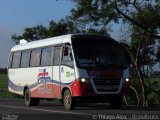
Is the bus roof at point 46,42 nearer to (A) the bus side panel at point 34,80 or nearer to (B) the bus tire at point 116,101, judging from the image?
(A) the bus side panel at point 34,80

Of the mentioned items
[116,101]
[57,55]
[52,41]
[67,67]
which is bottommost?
[116,101]

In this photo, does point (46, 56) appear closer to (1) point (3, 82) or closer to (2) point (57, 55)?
(2) point (57, 55)

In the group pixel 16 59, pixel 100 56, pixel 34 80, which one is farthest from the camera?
pixel 16 59

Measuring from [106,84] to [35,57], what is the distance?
515cm

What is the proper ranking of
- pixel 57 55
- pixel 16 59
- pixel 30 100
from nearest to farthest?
pixel 57 55 < pixel 30 100 < pixel 16 59

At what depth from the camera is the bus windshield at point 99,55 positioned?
22266mm

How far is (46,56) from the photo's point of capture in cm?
2503

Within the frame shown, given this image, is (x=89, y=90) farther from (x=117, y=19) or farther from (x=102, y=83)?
(x=117, y=19)

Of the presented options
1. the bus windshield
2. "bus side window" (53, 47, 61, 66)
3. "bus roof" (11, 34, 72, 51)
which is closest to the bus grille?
the bus windshield

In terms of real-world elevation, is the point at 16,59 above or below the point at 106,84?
above

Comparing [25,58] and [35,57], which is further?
[25,58]

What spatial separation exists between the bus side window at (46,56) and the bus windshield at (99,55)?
2.44 metres

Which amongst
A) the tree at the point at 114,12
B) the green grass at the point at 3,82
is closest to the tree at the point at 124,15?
the tree at the point at 114,12

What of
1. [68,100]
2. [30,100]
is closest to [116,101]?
[68,100]
